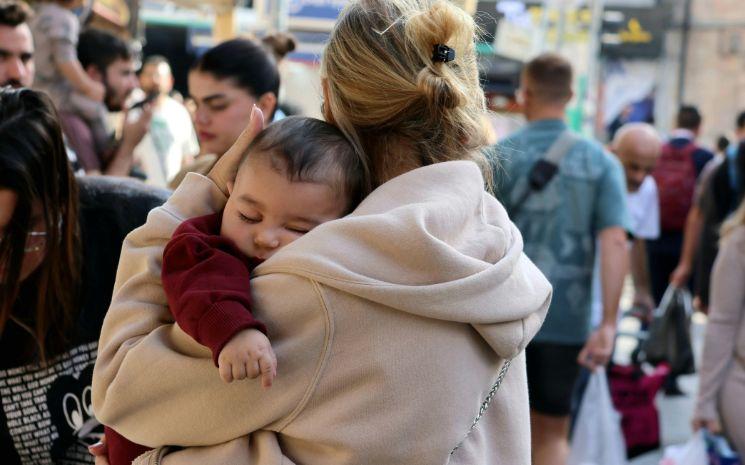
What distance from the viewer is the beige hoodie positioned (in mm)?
1671

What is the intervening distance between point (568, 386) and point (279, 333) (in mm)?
3710

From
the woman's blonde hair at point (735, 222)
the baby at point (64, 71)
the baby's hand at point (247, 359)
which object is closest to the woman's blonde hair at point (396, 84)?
the baby's hand at point (247, 359)

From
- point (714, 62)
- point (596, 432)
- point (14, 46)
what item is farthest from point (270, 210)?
point (714, 62)

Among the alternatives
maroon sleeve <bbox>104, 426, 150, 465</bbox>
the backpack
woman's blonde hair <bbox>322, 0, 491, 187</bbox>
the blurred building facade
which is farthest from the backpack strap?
the blurred building facade

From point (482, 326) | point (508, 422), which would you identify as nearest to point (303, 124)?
point (482, 326)

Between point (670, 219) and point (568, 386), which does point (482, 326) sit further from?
point (670, 219)

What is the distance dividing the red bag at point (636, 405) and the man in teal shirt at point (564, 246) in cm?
72

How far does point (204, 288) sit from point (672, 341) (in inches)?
233

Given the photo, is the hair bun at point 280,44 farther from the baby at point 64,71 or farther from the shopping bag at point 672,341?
the shopping bag at point 672,341

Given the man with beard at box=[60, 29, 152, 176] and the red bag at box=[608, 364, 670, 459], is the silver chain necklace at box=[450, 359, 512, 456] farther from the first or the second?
the red bag at box=[608, 364, 670, 459]

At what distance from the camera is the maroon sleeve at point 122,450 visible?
1.89 m

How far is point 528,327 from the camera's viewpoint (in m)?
1.86

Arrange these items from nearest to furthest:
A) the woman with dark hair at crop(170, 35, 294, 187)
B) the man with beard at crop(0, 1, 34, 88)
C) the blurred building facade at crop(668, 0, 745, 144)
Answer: the woman with dark hair at crop(170, 35, 294, 187) → the man with beard at crop(0, 1, 34, 88) → the blurred building facade at crop(668, 0, 745, 144)

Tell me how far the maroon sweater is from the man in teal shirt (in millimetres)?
3349
